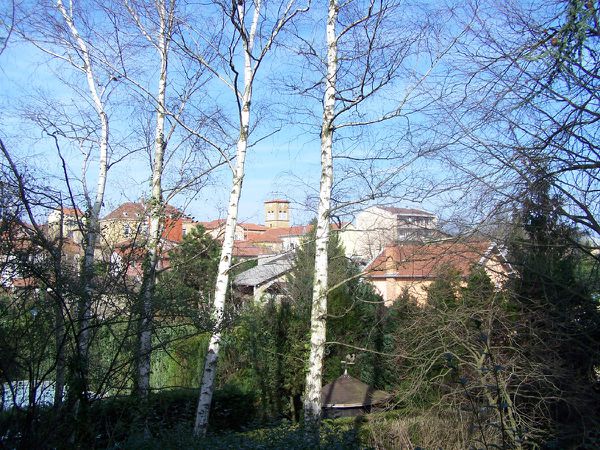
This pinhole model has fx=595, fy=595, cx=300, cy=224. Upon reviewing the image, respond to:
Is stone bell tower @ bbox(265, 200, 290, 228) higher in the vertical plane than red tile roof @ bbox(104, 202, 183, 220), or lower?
higher

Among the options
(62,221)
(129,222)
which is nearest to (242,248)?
(129,222)

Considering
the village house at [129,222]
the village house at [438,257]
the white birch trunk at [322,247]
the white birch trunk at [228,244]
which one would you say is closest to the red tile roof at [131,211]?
the village house at [129,222]

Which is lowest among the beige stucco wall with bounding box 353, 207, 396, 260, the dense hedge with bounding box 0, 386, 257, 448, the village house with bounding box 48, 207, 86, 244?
the dense hedge with bounding box 0, 386, 257, 448

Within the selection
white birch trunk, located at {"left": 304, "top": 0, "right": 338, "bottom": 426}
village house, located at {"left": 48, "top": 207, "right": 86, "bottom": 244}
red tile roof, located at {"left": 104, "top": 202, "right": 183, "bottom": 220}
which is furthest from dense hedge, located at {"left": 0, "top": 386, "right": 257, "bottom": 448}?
red tile roof, located at {"left": 104, "top": 202, "right": 183, "bottom": 220}

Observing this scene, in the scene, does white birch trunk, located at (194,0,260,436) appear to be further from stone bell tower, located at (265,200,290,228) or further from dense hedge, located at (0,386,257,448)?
dense hedge, located at (0,386,257,448)

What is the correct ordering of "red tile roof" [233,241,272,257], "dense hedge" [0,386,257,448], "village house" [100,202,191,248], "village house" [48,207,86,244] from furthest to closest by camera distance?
"red tile roof" [233,241,272,257] → "village house" [100,202,191,248] → "village house" [48,207,86,244] → "dense hedge" [0,386,257,448]

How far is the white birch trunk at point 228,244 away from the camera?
837 cm

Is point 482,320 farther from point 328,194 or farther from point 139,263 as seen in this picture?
point 139,263

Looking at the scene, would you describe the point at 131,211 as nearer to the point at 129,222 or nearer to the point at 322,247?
the point at 129,222

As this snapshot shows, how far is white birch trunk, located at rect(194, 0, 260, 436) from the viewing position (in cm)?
837

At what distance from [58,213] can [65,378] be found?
163 centimetres

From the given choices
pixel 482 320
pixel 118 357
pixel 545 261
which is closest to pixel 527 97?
pixel 545 261

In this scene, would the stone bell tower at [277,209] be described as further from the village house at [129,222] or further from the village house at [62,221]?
the village house at [62,221]

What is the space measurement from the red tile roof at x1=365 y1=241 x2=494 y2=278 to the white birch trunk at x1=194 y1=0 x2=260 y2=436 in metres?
2.15
